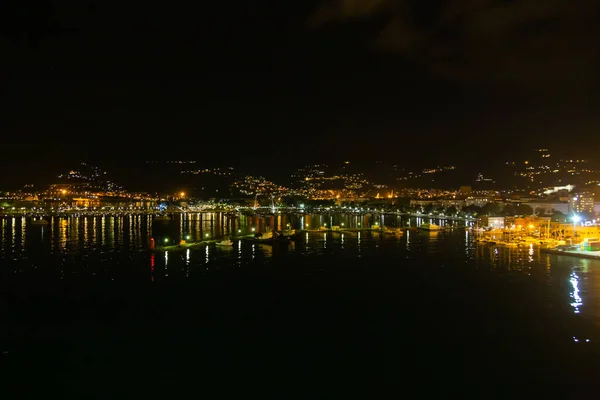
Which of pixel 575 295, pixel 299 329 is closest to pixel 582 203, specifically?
pixel 575 295

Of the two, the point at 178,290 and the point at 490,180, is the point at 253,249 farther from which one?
the point at 490,180

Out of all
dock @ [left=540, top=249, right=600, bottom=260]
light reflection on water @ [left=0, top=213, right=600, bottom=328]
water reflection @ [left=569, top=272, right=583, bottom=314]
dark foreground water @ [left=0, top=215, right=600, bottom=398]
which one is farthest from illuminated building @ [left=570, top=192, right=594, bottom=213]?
water reflection @ [left=569, top=272, right=583, bottom=314]

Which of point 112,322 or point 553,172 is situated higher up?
point 553,172

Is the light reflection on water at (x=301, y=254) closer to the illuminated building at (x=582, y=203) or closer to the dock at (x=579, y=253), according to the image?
the dock at (x=579, y=253)

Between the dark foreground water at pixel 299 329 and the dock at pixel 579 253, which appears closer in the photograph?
the dark foreground water at pixel 299 329

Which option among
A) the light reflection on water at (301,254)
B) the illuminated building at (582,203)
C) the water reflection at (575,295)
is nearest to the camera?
the water reflection at (575,295)

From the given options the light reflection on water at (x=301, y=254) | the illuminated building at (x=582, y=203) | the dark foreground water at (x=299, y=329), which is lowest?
the dark foreground water at (x=299, y=329)

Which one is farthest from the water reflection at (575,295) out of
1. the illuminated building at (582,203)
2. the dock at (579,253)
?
the illuminated building at (582,203)

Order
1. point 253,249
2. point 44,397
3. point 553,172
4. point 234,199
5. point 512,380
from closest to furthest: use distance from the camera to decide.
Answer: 1. point 44,397
2. point 512,380
3. point 253,249
4. point 553,172
5. point 234,199

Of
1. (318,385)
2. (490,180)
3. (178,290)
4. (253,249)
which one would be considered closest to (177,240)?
(253,249)
